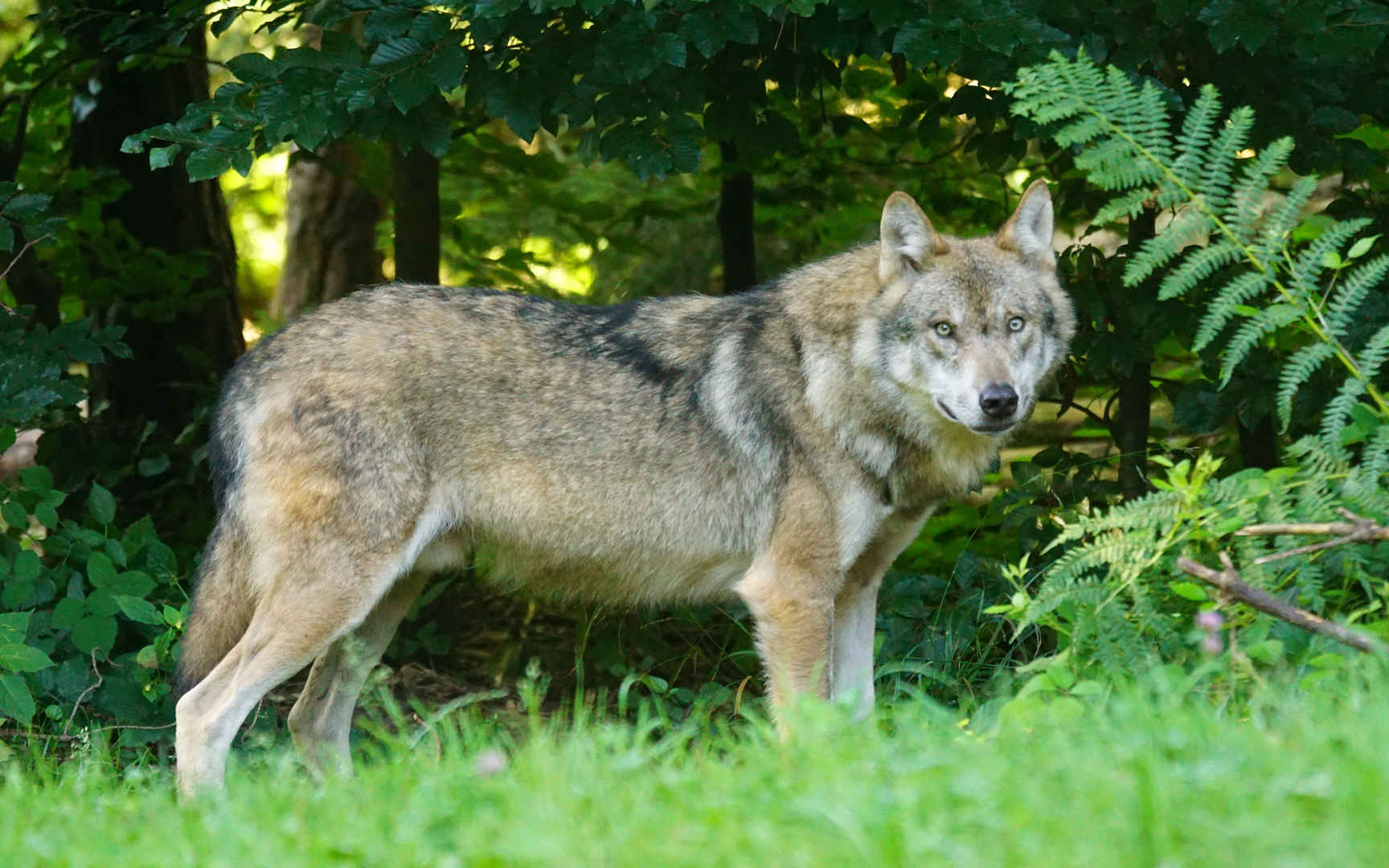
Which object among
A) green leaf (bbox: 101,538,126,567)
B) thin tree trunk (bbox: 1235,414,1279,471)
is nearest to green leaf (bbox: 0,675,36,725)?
green leaf (bbox: 101,538,126,567)

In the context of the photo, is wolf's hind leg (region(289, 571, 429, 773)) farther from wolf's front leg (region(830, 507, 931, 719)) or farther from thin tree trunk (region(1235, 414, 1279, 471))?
thin tree trunk (region(1235, 414, 1279, 471))

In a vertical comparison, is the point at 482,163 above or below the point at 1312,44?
below

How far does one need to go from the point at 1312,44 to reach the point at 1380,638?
2.37 m

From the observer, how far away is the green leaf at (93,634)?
18.3 ft

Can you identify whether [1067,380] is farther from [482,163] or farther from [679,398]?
[482,163]

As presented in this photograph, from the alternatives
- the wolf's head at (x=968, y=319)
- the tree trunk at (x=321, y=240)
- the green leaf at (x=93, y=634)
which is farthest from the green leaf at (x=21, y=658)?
the tree trunk at (x=321, y=240)

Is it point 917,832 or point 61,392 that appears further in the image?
point 61,392

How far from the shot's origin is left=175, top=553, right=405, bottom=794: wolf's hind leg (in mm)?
4953

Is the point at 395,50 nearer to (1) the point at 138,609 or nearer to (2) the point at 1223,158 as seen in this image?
(1) the point at 138,609

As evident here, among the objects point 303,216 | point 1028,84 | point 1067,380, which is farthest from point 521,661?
point 303,216

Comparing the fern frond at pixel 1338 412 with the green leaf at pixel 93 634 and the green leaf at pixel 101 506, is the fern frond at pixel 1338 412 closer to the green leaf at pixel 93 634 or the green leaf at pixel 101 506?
the green leaf at pixel 93 634

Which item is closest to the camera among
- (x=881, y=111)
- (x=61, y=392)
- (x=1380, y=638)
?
(x=1380, y=638)

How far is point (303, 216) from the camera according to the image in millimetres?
12828

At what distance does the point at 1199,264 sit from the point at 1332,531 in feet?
2.94
